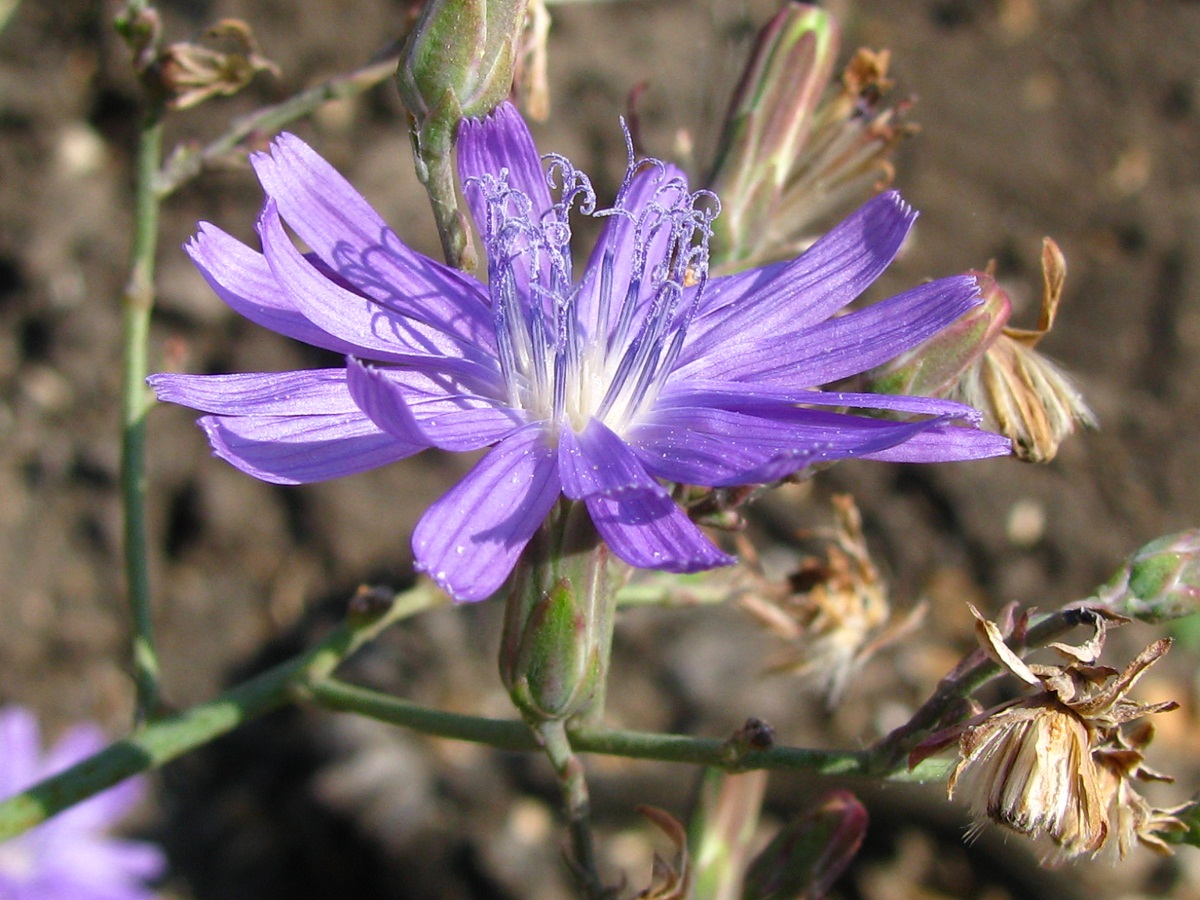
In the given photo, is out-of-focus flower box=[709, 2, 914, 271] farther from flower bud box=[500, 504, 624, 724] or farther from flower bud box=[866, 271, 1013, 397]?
flower bud box=[500, 504, 624, 724]

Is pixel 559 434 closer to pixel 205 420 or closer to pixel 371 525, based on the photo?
pixel 205 420

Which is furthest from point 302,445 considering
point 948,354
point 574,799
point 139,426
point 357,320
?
point 948,354

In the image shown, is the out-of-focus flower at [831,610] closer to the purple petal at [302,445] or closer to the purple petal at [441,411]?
the purple petal at [441,411]

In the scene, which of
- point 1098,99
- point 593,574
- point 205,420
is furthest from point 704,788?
point 1098,99

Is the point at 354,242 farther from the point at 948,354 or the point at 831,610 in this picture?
the point at 831,610

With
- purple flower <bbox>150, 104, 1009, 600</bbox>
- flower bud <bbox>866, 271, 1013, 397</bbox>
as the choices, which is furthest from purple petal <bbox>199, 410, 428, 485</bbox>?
flower bud <bbox>866, 271, 1013, 397</bbox>

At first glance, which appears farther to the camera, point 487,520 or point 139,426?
point 139,426

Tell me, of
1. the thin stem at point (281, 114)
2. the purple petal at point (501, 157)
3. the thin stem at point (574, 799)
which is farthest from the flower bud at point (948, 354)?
the thin stem at point (281, 114)
